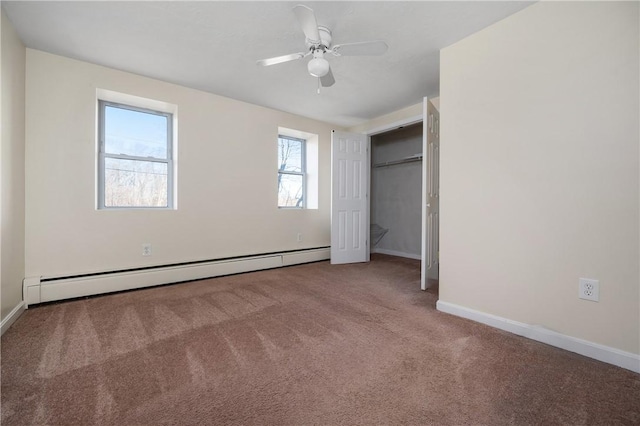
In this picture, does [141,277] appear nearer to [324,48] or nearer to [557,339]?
[324,48]

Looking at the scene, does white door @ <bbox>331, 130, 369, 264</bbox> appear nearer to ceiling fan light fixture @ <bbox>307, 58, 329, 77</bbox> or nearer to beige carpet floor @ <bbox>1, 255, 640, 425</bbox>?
beige carpet floor @ <bbox>1, 255, 640, 425</bbox>

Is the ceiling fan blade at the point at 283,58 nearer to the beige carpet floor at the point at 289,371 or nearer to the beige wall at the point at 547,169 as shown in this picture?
the beige wall at the point at 547,169

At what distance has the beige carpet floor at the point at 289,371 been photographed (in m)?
1.19

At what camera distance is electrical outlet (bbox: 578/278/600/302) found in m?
1.65

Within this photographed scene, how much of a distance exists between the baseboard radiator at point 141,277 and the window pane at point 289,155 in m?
1.42

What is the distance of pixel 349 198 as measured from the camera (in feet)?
14.9

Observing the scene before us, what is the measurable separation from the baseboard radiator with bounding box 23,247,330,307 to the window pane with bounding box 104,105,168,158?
137cm

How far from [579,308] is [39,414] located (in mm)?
2916

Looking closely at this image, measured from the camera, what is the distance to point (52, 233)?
2586 mm

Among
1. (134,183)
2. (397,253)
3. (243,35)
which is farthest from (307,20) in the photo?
(397,253)

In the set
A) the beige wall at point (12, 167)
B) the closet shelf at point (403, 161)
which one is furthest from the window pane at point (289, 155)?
the beige wall at point (12, 167)

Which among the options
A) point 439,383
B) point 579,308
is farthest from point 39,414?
point 579,308

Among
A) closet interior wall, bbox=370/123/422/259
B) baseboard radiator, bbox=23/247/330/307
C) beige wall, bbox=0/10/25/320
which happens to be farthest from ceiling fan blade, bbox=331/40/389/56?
closet interior wall, bbox=370/123/422/259

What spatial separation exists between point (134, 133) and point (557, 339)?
4.37 meters
